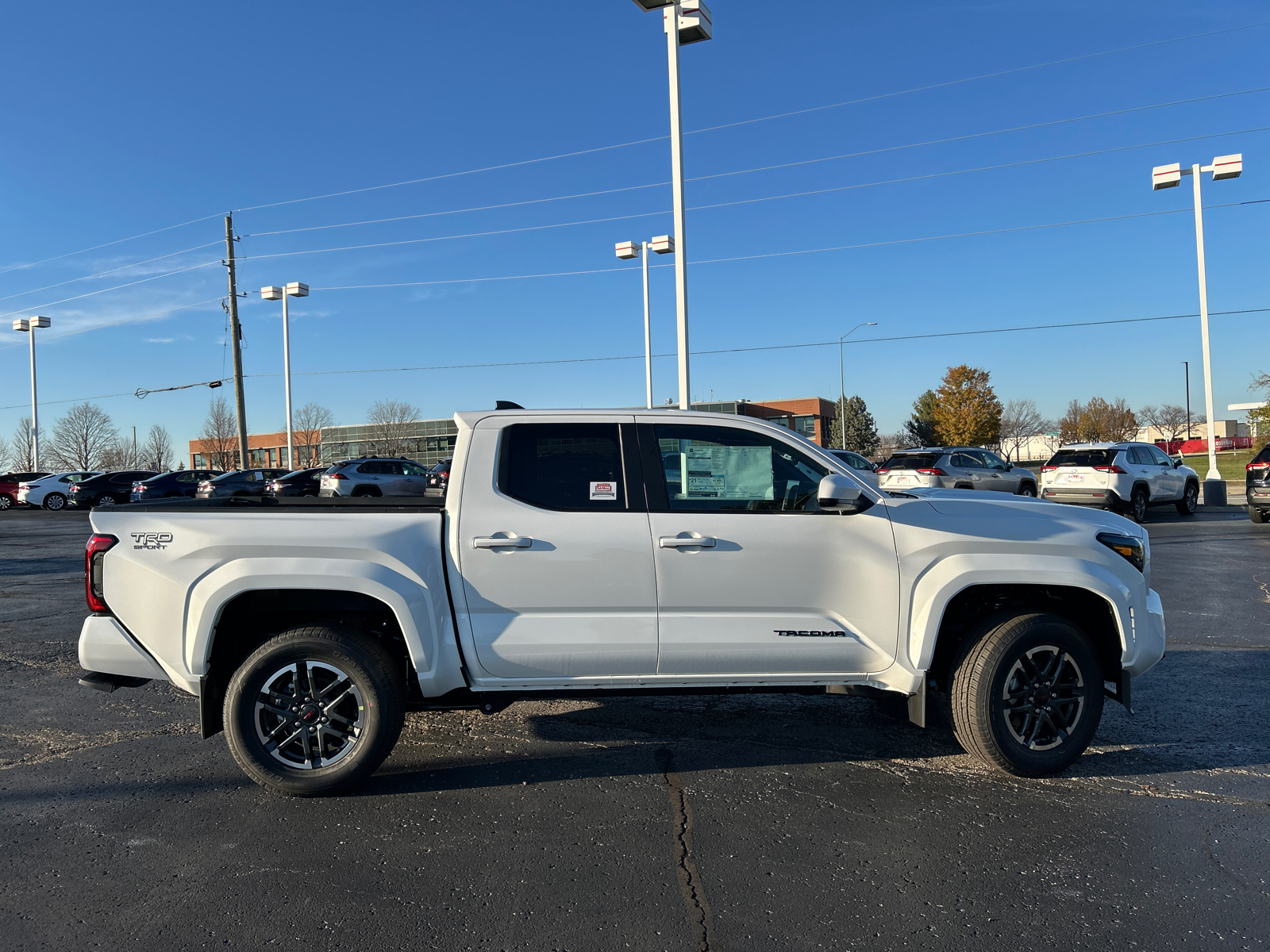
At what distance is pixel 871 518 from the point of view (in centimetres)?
443

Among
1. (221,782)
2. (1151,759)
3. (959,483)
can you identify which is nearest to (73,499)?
(959,483)

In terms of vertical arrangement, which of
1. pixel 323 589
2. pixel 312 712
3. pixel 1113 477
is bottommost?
pixel 312 712

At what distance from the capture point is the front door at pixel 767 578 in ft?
14.1

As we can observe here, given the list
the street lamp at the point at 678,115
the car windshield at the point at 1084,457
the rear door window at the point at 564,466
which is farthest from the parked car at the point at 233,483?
the rear door window at the point at 564,466

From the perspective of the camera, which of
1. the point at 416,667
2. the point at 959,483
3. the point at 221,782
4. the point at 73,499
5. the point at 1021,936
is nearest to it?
the point at 1021,936

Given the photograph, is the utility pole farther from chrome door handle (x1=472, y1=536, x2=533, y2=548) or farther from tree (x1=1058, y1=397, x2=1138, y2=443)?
tree (x1=1058, y1=397, x2=1138, y2=443)

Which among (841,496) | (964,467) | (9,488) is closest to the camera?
(841,496)

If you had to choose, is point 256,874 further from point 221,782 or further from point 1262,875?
point 1262,875

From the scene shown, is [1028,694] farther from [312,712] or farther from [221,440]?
[221,440]

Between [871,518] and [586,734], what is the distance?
217 centimetres

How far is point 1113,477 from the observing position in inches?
722

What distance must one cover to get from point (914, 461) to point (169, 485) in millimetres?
27615

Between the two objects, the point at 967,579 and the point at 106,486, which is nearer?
the point at 967,579

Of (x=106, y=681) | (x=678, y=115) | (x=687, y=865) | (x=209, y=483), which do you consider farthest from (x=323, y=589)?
(x=209, y=483)
